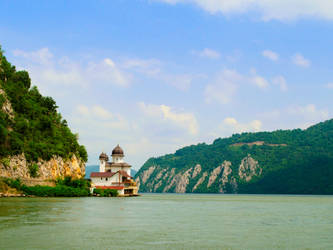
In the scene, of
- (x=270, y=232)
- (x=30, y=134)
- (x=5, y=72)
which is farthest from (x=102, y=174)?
(x=270, y=232)

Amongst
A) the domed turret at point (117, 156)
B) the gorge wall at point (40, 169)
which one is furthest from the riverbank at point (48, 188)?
the domed turret at point (117, 156)

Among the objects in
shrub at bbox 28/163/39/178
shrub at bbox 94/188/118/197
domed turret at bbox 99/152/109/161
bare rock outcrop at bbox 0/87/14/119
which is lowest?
shrub at bbox 94/188/118/197

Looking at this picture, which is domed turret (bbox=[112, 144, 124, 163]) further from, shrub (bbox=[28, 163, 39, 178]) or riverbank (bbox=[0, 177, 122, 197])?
shrub (bbox=[28, 163, 39, 178])

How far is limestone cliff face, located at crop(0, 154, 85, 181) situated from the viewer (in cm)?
7949

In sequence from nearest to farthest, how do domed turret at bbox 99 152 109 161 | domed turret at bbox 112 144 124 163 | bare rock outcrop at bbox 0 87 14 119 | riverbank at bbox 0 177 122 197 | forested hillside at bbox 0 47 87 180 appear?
riverbank at bbox 0 177 122 197
forested hillside at bbox 0 47 87 180
bare rock outcrop at bbox 0 87 14 119
domed turret at bbox 99 152 109 161
domed turret at bbox 112 144 124 163

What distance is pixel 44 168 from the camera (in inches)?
3504

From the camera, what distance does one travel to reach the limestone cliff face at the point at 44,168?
79.5 meters

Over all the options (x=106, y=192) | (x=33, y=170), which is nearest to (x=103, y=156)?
(x=106, y=192)

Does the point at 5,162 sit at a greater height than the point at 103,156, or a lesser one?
lesser

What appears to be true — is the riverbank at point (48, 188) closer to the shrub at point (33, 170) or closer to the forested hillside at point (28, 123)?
the shrub at point (33, 170)

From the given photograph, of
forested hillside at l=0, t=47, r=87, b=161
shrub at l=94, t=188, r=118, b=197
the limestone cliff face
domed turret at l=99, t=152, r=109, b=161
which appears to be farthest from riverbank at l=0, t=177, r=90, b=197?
domed turret at l=99, t=152, r=109, b=161

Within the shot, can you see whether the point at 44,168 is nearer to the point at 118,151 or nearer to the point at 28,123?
the point at 28,123

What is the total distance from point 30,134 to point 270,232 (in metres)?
73.6

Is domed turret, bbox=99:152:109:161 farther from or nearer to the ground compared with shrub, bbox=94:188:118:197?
farther from the ground
